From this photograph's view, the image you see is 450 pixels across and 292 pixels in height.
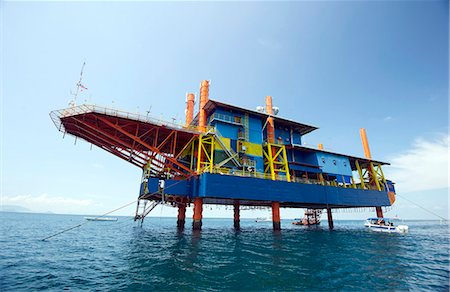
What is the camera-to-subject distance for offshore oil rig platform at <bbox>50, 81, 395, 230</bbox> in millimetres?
23844

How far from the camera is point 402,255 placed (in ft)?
51.1

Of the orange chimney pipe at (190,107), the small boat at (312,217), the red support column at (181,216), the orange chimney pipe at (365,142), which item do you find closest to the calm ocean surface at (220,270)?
the red support column at (181,216)

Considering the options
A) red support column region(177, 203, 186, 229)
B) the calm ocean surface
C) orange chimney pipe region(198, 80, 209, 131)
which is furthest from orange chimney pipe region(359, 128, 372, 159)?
red support column region(177, 203, 186, 229)

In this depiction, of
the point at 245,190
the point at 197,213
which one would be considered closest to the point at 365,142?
the point at 245,190

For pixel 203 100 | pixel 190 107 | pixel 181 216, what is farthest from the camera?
pixel 190 107

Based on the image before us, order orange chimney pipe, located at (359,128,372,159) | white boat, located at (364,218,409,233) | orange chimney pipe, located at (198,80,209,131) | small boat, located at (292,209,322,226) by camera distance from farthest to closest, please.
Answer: small boat, located at (292,209,322,226), orange chimney pipe, located at (359,128,372,159), white boat, located at (364,218,409,233), orange chimney pipe, located at (198,80,209,131)

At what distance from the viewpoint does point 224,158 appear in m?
28.5

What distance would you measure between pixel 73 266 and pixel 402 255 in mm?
22918

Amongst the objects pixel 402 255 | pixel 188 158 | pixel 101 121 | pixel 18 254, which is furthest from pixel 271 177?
pixel 18 254

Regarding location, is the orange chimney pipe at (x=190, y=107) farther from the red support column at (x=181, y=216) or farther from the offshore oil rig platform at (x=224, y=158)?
the red support column at (x=181, y=216)

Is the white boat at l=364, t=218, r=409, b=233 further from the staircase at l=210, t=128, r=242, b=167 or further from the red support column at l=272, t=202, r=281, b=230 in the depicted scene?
the staircase at l=210, t=128, r=242, b=167

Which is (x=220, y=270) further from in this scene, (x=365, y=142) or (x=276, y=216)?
(x=365, y=142)

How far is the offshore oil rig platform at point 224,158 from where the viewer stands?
23.8 meters

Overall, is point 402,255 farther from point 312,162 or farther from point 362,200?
point 362,200
